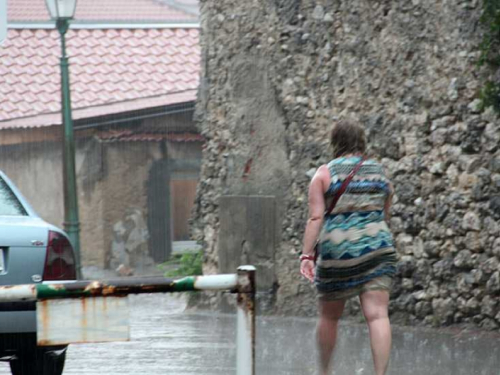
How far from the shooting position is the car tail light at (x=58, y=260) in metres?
7.22

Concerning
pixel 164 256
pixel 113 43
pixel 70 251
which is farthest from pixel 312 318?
pixel 113 43

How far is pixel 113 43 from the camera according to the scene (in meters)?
24.3

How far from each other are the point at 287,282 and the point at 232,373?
373cm

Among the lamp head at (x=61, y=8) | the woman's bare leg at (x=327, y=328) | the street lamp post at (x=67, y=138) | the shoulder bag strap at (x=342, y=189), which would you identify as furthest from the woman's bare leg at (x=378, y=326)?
the lamp head at (x=61, y=8)

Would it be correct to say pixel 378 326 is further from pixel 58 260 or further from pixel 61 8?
pixel 61 8

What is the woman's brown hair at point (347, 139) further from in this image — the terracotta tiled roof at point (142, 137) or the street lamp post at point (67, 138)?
the terracotta tiled roof at point (142, 137)

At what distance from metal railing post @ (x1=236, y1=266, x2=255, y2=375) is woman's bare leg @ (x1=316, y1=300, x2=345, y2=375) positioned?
195 centimetres

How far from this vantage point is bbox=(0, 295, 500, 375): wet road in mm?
8180

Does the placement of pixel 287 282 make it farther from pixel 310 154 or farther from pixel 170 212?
pixel 170 212

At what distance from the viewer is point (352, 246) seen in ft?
21.7

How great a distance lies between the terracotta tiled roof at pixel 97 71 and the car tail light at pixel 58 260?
12595 millimetres

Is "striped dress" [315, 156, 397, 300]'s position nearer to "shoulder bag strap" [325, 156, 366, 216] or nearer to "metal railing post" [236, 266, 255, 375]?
"shoulder bag strap" [325, 156, 366, 216]

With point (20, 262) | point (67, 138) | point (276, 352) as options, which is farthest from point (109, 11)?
point (20, 262)

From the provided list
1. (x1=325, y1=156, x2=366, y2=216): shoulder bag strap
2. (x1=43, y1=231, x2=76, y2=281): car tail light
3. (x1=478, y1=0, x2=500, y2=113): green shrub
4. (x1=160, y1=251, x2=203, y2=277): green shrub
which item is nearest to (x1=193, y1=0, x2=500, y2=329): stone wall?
(x1=478, y1=0, x2=500, y2=113): green shrub
